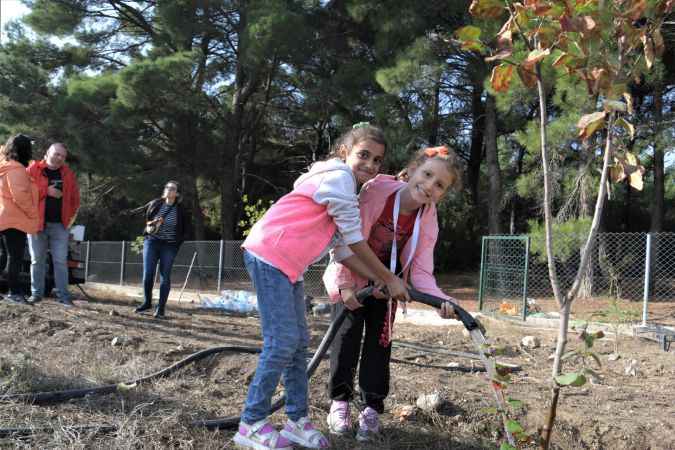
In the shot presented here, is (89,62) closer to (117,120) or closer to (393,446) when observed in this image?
(117,120)

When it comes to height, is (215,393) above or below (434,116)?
below

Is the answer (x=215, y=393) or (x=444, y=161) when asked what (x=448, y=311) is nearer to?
(x=444, y=161)

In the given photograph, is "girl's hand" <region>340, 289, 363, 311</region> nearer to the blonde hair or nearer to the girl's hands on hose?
the girl's hands on hose

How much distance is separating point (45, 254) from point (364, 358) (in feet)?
14.0

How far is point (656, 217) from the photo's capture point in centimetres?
1358

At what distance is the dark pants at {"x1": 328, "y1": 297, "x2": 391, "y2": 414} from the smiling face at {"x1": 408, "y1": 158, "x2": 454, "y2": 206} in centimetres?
56

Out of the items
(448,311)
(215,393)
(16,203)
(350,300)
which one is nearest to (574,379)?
(448,311)

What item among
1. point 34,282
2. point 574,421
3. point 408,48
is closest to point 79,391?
point 574,421

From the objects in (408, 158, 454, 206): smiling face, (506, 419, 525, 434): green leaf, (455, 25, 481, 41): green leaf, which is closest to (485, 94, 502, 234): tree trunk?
(408, 158, 454, 206): smiling face

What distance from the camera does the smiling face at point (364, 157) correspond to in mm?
2580

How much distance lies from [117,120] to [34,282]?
9.00 metres

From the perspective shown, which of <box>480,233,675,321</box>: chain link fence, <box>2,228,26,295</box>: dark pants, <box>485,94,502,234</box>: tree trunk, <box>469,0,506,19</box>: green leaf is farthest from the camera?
<box>485,94,502,234</box>: tree trunk

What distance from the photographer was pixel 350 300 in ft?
8.46

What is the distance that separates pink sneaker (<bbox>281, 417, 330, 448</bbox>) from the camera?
7.93 ft
